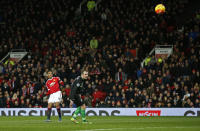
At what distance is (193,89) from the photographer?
90.5 ft

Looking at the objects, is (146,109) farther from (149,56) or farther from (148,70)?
(149,56)

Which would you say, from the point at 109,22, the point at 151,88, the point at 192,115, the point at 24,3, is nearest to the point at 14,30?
the point at 24,3

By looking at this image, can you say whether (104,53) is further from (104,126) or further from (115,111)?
(104,126)

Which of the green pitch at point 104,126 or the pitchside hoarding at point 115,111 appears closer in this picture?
the green pitch at point 104,126

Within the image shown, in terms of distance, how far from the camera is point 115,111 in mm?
28531

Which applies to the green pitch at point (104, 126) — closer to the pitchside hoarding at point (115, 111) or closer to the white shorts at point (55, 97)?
the white shorts at point (55, 97)

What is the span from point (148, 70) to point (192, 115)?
3996mm

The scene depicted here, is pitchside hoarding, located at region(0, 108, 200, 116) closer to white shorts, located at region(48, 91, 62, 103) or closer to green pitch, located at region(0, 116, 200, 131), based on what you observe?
green pitch, located at region(0, 116, 200, 131)

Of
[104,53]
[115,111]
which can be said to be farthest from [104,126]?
[104,53]

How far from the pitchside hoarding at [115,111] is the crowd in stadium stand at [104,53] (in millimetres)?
400

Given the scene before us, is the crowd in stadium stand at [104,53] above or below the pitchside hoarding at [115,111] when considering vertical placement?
above

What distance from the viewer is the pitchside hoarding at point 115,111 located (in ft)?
90.0

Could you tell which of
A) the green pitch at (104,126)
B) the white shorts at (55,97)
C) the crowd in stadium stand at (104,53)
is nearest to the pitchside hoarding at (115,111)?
the crowd in stadium stand at (104,53)

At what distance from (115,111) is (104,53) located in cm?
474
